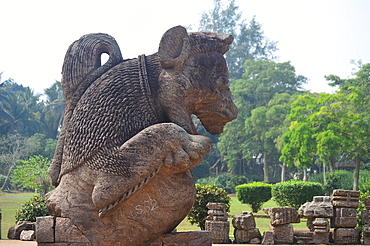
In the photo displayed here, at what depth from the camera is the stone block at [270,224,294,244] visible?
790 centimetres

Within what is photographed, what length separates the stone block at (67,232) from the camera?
304 cm

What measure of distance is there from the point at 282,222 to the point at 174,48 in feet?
17.5

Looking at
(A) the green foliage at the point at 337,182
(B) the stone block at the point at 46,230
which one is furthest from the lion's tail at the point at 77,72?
(A) the green foliage at the point at 337,182

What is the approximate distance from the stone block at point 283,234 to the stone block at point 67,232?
5591mm

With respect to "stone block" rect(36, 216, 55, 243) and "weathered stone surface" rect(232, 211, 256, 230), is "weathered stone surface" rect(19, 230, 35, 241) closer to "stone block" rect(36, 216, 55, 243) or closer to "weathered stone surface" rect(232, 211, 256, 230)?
"weathered stone surface" rect(232, 211, 256, 230)

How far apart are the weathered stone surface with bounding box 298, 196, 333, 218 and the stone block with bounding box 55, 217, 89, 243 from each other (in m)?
6.31

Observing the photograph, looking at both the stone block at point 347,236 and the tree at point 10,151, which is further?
the tree at point 10,151

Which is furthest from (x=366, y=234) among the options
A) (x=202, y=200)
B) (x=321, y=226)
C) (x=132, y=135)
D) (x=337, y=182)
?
(x=337, y=182)

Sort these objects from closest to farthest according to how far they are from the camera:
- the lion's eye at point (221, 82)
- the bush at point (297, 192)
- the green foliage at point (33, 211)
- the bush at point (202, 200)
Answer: the lion's eye at point (221, 82) < the green foliage at point (33, 211) < the bush at point (202, 200) < the bush at point (297, 192)

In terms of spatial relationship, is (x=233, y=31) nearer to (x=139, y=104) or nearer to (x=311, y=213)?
(x=311, y=213)

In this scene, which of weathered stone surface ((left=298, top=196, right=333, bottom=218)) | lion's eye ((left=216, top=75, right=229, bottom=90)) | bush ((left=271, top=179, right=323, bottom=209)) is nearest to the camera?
lion's eye ((left=216, top=75, right=229, bottom=90))

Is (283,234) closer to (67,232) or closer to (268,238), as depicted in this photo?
(268,238)

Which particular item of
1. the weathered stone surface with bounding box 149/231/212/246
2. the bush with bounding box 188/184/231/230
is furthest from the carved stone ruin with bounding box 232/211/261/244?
the weathered stone surface with bounding box 149/231/212/246

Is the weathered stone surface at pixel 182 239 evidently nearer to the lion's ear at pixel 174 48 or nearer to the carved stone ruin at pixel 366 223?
the lion's ear at pixel 174 48
